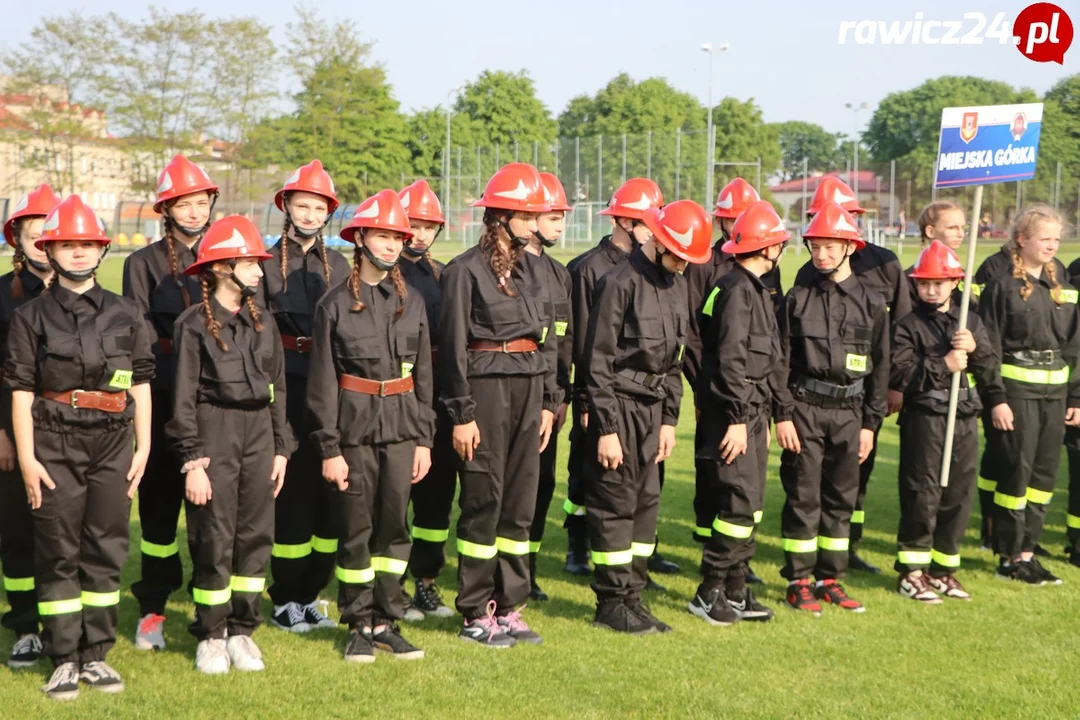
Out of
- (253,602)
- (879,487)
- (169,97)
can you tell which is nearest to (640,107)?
→ (169,97)

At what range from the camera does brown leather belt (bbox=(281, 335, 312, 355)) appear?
6656 mm

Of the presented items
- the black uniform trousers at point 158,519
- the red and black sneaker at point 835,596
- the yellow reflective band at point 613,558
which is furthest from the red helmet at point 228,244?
the red and black sneaker at point 835,596

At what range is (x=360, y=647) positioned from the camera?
20.4ft

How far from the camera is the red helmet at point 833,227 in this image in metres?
7.09

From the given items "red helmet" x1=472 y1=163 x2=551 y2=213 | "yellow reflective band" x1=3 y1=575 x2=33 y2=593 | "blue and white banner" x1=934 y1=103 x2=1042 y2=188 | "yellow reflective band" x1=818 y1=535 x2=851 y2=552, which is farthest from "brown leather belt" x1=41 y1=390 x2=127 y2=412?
"blue and white banner" x1=934 y1=103 x2=1042 y2=188

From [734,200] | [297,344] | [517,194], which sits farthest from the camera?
[734,200]

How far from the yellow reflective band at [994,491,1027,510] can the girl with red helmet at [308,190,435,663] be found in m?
4.17

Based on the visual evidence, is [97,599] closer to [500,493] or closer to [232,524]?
[232,524]

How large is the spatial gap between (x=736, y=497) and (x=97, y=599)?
11.7ft

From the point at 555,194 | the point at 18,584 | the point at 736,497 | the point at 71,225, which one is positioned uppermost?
the point at 555,194

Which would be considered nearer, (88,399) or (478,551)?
(88,399)

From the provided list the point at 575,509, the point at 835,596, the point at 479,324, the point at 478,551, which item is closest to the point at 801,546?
the point at 835,596

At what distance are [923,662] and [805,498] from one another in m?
1.30

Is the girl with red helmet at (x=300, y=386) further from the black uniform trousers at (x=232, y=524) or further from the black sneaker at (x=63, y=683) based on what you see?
the black sneaker at (x=63, y=683)
